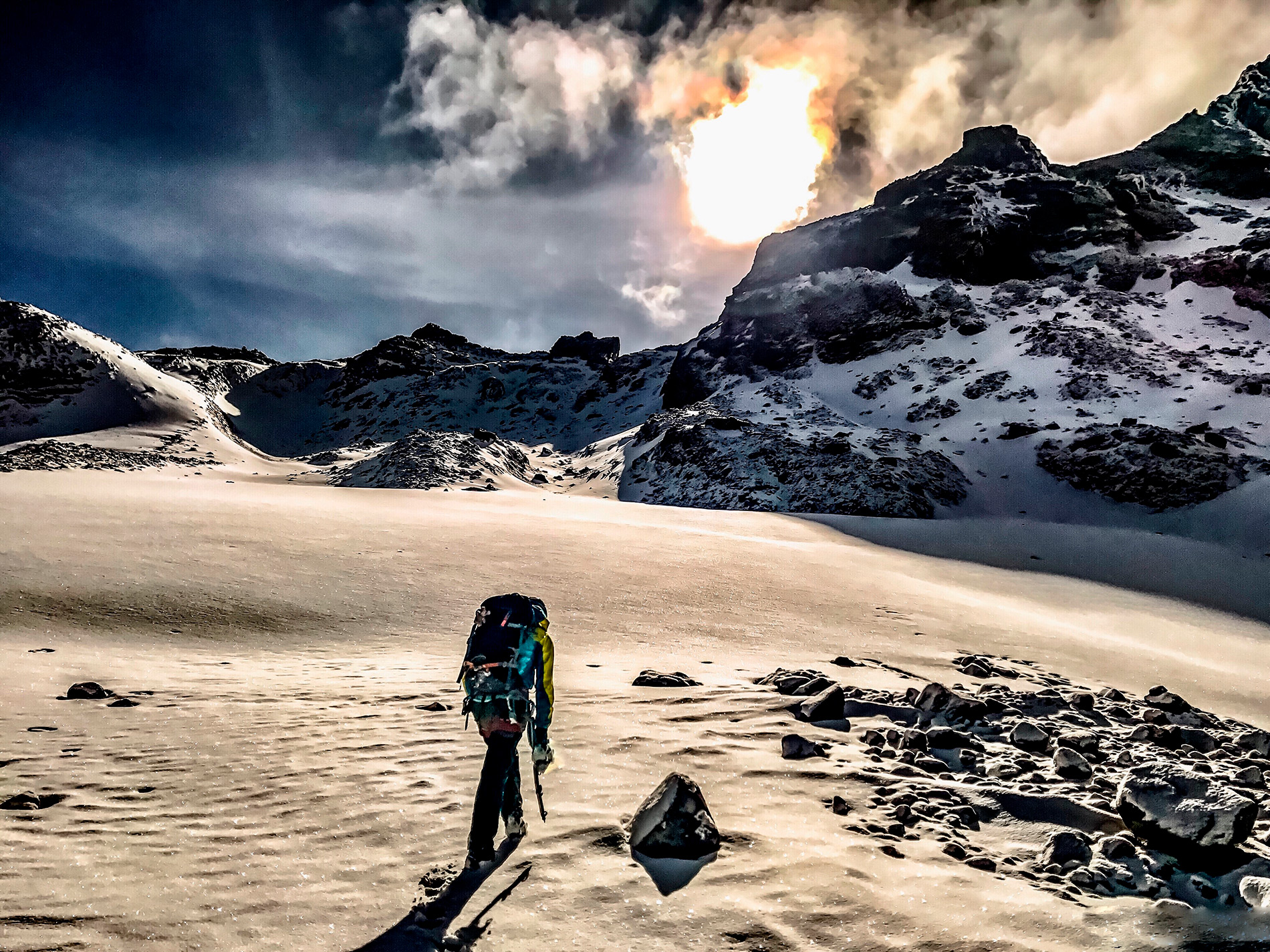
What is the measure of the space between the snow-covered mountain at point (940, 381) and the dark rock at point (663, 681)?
2649 centimetres

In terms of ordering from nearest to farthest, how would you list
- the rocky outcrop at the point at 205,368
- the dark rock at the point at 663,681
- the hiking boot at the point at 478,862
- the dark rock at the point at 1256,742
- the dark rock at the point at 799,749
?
the hiking boot at the point at 478,862 → the dark rock at the point at 799,749 → the dark rock at the point at 1256,742 → the dark rock at the point at 663,681 → the rocky outcrop at the point at 205,368

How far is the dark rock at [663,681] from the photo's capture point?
6.68 meters

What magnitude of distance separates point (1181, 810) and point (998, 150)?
Answer: 94311mm

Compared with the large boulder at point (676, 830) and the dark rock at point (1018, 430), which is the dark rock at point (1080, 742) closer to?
the large boulder at point (676, 830)

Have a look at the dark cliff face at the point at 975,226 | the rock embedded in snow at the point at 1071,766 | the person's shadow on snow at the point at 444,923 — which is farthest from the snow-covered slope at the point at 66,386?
the rock embedded in snow at the point at 1071,766

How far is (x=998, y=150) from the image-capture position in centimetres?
7562

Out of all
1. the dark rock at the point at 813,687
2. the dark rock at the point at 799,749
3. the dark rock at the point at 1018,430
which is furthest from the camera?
the dark rock at the point at 1018,430

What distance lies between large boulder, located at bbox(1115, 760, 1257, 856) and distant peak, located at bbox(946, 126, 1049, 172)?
9000cm

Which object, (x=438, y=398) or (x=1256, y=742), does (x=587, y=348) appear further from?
(x=1256, y=742)

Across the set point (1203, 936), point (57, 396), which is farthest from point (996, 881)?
point (57, 396)

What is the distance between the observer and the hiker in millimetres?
3658

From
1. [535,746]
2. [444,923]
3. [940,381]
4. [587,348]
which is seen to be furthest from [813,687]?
[587,348]

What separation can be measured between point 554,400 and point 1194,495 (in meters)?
68.3

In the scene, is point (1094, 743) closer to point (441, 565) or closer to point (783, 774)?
point (783, 774)
